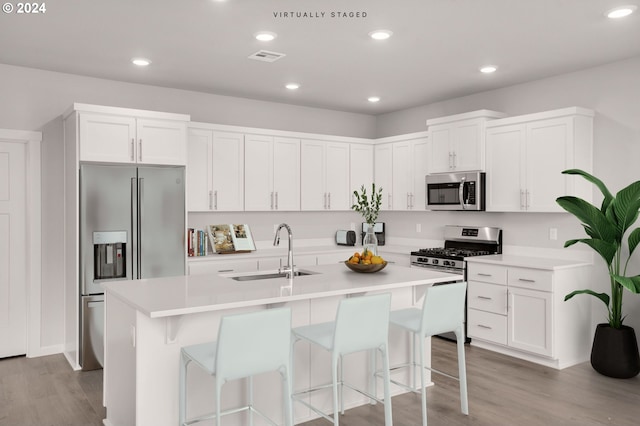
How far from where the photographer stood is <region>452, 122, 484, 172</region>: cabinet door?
527 centimetres

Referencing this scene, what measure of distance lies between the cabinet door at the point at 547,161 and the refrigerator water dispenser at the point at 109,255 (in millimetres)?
3889

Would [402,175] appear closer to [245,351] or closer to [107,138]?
[107,138]

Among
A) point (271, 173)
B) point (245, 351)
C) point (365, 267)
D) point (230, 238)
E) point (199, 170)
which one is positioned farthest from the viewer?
point (271, 173)

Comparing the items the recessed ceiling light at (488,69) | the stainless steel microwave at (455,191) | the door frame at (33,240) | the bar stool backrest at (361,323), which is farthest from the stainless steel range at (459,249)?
the door frame at (33,240)

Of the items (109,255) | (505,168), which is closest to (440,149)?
(505,168)

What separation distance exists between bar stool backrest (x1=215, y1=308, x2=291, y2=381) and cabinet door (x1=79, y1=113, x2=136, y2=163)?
277cm

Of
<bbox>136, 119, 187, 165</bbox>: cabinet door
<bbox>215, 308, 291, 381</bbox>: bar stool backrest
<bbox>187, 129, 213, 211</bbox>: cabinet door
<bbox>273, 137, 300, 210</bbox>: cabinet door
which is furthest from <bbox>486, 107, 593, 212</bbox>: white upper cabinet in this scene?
<bbox>215, 308, 291, 381</bbox>: bar stool backrest

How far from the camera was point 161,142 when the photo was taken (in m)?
4.75

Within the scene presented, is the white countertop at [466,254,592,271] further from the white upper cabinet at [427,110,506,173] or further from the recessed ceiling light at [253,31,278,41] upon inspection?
the recessed ceiling light at [253,31,278,41]

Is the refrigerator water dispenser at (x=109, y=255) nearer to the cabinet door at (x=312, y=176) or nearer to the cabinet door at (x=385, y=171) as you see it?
the cabinet door at (x=312, y=176)

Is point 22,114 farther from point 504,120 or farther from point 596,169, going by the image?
point 596,169

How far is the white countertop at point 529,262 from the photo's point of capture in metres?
4.43

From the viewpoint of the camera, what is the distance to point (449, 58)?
439 centimetres

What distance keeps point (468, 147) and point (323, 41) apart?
223cm
